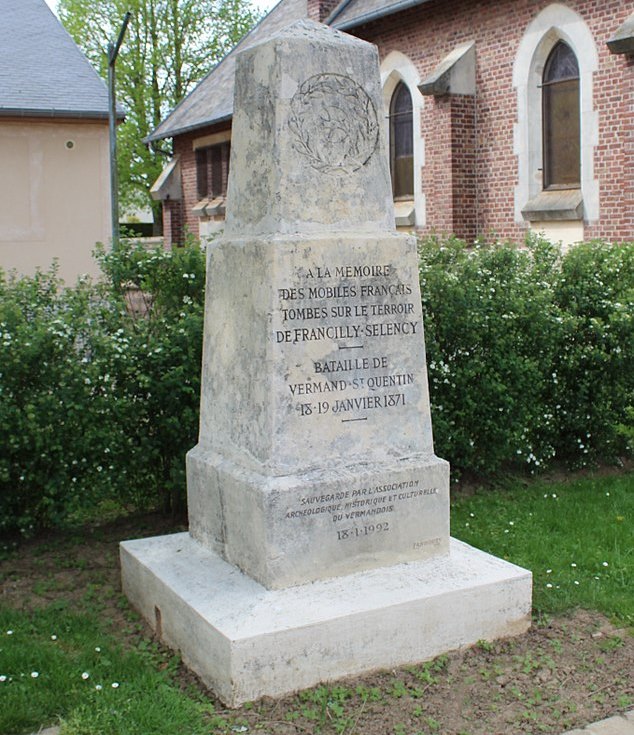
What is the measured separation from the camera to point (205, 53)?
132 feet

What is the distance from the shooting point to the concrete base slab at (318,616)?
3924mm

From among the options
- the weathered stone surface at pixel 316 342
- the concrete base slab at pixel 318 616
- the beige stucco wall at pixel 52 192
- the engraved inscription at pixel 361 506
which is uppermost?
the beige stucco wall at pixel 52 192

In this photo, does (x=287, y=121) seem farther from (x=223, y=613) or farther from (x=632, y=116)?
(x=632, y=116)

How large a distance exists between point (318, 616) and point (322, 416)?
0.92 m

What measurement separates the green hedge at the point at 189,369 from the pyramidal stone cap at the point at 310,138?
168cm

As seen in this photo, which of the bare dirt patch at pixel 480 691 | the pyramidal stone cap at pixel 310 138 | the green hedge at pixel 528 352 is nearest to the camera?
the bare dirt patch at pixel 480 691

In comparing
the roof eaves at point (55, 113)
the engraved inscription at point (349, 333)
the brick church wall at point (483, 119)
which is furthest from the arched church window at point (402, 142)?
the engraved inscription at point (349, 333)

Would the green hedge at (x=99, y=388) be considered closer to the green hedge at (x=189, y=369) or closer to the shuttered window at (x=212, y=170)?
the green hedge at (x=189, y=369)

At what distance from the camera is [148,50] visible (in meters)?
39.2

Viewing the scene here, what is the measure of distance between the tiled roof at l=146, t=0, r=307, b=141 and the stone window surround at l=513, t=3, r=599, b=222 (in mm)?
9768

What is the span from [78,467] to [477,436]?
3074 millimetres

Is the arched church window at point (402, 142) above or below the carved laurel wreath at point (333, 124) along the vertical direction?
above

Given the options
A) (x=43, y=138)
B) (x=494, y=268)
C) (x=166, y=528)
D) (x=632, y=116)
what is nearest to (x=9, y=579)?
(x=166, y=528)

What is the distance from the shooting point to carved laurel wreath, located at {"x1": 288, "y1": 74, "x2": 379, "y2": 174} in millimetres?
4418
